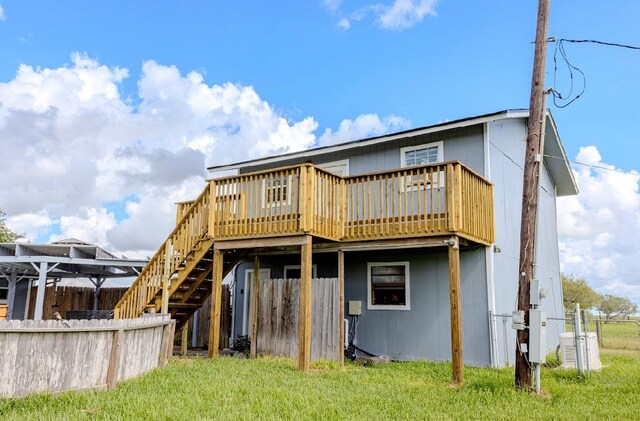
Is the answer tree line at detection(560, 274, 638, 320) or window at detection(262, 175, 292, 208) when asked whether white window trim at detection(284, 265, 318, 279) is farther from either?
tree line at detection(560, 274, 638, 320)

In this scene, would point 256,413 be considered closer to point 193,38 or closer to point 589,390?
point 589,390

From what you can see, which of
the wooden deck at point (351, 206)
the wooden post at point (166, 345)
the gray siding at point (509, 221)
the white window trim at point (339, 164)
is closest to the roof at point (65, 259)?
the wooden deck at point (351, 206)

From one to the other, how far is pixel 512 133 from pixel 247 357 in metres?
8.90

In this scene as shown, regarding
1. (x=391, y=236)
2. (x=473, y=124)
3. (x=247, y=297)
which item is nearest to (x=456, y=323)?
(x=391, y=236)

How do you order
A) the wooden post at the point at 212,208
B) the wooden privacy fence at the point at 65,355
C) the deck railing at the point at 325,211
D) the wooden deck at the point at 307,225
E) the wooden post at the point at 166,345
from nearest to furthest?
the wooden privacy fence at the point at 65,355, the wooden post at the point at 166,345, the wooden deck at the point at 307,225, the deck railing at the point at 325,211, the wooden post at the point at 212,208

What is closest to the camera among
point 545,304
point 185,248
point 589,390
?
point 589,390

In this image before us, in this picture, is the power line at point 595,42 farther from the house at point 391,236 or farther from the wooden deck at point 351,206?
the wooden deck at point 351,206

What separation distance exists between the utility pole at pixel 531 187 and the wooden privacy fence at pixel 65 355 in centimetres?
628

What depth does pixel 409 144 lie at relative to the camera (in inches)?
523

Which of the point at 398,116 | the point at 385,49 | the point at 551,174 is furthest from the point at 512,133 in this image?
the point at 551,174

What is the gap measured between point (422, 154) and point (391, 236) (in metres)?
3.26

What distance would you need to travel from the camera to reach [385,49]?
540 inches

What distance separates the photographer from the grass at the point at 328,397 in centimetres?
666

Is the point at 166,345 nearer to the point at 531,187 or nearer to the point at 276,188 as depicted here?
the point at 276,188
